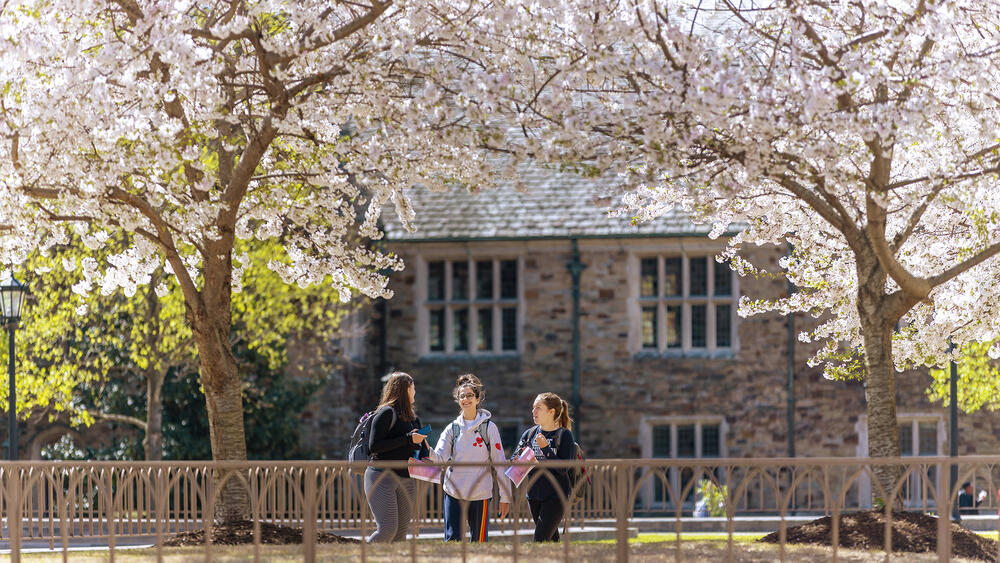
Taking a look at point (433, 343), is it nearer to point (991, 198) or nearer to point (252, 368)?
point (252, 368)

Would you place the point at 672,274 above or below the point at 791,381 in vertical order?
above

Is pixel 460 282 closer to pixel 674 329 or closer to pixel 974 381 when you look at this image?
pixel 674 329

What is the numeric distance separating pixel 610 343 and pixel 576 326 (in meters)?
0.75

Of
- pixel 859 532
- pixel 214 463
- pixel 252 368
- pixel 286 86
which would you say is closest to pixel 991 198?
pixel 859 532

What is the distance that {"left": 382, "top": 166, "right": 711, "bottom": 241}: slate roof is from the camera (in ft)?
84.9

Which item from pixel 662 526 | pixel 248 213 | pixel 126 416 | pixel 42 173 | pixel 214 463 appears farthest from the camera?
pixel 126 416

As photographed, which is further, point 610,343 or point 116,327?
point 610,343

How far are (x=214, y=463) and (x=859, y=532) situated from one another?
5748 mm

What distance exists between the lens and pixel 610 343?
26.5 meters

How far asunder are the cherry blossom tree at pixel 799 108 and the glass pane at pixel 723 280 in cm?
1261

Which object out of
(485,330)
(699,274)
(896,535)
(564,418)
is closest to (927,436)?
(699,274)

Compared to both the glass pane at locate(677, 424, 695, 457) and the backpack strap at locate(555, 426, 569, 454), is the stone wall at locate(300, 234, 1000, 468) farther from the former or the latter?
the backpack strap at locate(555, 426, 569, 454)

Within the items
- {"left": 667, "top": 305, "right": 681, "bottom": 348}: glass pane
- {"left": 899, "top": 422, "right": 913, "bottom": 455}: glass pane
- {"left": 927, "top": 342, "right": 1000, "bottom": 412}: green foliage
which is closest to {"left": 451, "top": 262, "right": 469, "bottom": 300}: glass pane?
{"left": 667, "top": 305, "right": 681, "bottom": 348}: glass pane

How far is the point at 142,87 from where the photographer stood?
40.2 feet
